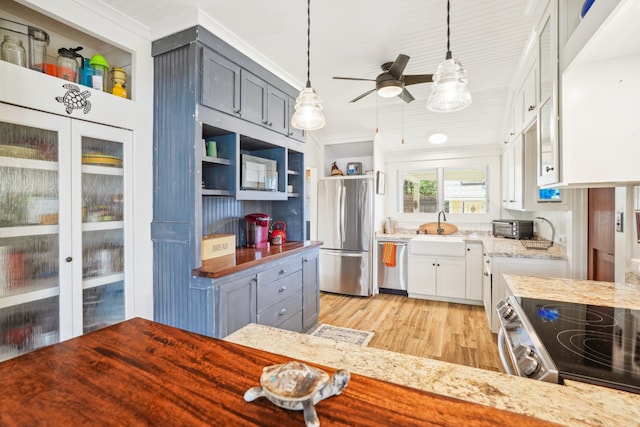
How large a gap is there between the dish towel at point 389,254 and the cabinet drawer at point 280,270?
1.95 metres

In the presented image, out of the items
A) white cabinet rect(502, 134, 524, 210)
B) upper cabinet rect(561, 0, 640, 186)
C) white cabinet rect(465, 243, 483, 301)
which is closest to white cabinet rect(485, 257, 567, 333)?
white cabinet rect(502, 134, 524, 210)

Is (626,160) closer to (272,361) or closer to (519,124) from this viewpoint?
(272,361)

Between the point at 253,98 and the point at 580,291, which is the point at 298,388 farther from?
the point at 253,98

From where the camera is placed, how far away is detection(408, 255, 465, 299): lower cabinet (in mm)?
4168

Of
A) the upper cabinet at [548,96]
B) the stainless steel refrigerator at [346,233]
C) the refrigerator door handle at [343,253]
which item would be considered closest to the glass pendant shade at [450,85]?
the upper cabinet at [548,96]

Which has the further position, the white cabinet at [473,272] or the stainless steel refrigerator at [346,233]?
the stainless steel refrigerator at [346,233]

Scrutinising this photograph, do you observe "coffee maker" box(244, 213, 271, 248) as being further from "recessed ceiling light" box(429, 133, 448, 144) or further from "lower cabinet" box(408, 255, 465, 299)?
"recessed ceiling light" box(429, 133, 448, 144)

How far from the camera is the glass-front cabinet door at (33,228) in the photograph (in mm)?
1627

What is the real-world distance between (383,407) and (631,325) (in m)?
1.37

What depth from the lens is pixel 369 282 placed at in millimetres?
4598

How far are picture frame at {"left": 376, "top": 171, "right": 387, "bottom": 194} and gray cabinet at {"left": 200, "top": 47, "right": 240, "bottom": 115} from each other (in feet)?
8.95

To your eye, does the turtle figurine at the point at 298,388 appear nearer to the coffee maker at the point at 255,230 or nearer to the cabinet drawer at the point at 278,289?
the cabinet drawer at the point at 278,289

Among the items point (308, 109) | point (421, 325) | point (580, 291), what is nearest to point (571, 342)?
point (580, 291)

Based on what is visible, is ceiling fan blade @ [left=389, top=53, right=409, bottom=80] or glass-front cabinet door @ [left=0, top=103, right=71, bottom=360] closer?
glass-front cabinet door @ [left=0, top=103, right=71, bottom=360]
